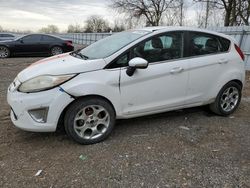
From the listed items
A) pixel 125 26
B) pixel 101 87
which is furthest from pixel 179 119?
pixel 125 26

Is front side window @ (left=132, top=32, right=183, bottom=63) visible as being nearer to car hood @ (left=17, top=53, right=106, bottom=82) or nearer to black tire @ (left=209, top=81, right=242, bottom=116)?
car hood @ (left=17, top=53, right=106, bottom=82)

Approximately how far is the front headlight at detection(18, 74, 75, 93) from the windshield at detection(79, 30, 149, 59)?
2.28ft

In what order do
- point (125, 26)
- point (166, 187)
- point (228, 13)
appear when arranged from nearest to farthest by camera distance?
point (166, 187)
point (228, 13)
point (125, 26)

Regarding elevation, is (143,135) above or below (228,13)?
below

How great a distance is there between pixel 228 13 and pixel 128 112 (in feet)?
73.4

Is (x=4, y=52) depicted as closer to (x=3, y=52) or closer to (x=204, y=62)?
(x=3, y=52)

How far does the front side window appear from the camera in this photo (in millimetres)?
3902

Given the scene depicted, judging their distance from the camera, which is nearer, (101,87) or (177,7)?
(101,87)

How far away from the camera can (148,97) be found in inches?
154

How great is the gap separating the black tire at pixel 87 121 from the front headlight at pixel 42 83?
0.33 meters

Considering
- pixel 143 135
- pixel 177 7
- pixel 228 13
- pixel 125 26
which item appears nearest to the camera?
pixel 143 135

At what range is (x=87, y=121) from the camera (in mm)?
3617

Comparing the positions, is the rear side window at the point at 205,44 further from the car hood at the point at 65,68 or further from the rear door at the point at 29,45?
the rear door at the point at 29,45

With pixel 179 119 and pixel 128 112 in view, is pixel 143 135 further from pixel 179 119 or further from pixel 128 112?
pixel 179 119
